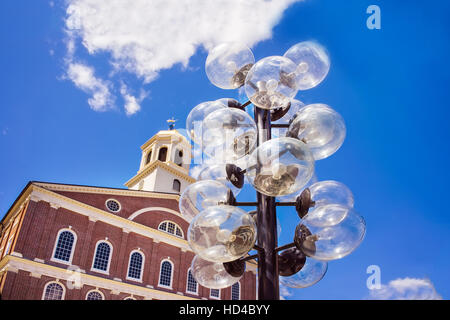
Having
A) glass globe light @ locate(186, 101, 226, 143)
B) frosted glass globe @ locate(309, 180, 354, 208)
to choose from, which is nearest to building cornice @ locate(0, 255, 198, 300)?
glass globe light @ locate(186, 101, 226, 143)

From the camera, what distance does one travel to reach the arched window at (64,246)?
20.5m

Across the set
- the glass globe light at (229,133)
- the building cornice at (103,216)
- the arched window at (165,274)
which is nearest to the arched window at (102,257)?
the building cornice at (103,216)

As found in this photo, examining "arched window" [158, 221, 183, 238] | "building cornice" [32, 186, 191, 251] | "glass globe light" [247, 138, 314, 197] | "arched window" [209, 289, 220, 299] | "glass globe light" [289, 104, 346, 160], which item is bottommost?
"glass globe light" [247, 138, 314, 197]

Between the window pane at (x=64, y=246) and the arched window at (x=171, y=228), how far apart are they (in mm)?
7156

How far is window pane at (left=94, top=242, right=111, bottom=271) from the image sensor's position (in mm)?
22042

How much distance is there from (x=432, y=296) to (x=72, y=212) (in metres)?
23.2

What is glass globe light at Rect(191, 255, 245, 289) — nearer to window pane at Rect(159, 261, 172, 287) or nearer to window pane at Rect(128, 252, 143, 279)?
window pane at Rect(128, 252, 143, 279)

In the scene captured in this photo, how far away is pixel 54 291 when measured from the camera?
19.5m

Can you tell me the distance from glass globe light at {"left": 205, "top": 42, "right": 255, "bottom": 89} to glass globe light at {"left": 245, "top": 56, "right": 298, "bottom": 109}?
0.76 meters

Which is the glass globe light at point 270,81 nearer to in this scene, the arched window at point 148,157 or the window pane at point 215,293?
the window pane at point 215,293

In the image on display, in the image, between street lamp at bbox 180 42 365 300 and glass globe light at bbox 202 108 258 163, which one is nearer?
street lamp at bbox 180 42 365 300

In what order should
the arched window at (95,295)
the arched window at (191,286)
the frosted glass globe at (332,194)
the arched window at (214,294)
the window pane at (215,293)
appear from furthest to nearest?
1. the window pane at (215,293)
2. the arched window at (214,294)
3. the arched window at (191,286)
4. the arched window at (95,295)
5. the frosted glass globe at (332,194)

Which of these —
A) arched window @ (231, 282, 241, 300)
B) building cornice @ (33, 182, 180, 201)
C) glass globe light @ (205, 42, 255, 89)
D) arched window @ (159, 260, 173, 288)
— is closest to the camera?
glass globe light @ (205, 42, 255, 89)
